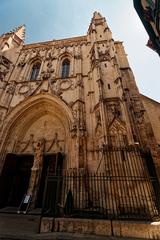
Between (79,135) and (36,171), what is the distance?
140 inches

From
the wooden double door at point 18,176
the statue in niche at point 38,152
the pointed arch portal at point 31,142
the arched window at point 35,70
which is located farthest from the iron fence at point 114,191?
the arched window at point 35,70

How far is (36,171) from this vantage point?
9164 millimetres

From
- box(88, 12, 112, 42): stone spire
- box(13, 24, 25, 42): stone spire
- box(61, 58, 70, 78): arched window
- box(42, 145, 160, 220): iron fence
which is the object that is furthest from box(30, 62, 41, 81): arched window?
box(42, 145, 160, 220): iron fence

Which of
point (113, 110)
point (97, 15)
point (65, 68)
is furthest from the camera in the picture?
point (97, 15)

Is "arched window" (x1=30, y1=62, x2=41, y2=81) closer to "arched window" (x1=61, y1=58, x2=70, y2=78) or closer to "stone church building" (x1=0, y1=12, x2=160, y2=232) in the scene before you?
"stone church building" (x1=0, y1=12, x2=160, y2=232)

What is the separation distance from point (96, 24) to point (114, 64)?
25.4 ft

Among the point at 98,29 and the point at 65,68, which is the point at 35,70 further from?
the point at 98,29

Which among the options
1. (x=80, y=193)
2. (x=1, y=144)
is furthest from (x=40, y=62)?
(x=80, y=193)

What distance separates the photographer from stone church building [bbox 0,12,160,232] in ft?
21.7

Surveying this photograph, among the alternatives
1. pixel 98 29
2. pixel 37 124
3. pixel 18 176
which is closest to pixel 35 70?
pixel 37 124

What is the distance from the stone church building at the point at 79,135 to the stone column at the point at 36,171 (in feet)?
0.19

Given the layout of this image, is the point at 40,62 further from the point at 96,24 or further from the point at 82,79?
the point at 96,24

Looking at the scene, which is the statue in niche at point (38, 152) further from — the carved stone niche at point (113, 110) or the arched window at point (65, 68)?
the arched window at point (65, 68)

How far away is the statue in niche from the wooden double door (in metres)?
0.56
